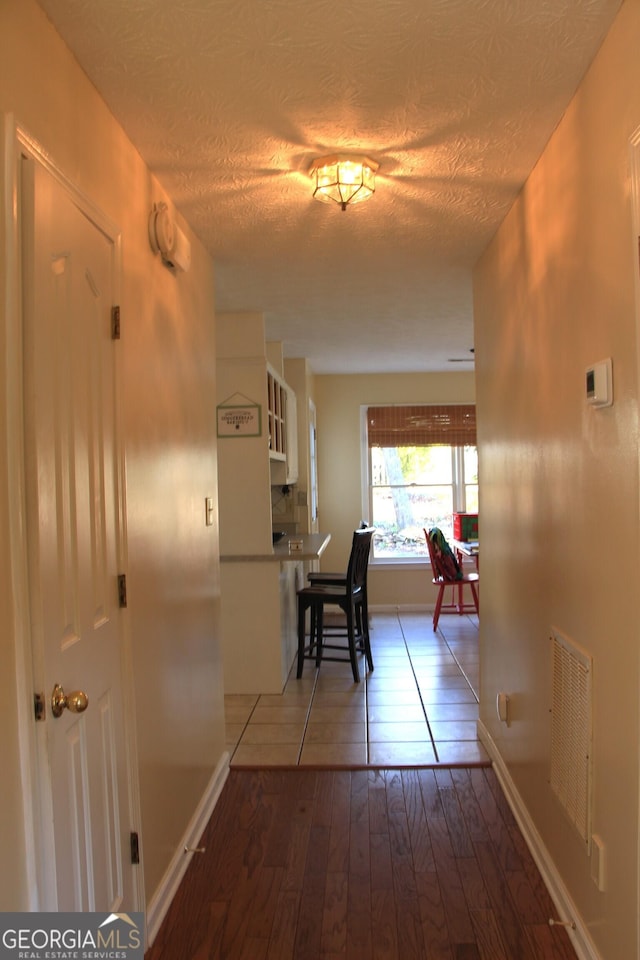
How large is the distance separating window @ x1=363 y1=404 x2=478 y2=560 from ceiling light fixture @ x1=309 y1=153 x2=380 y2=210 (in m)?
4.81

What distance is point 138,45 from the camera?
1.63m

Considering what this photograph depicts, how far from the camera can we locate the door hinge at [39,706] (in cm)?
138

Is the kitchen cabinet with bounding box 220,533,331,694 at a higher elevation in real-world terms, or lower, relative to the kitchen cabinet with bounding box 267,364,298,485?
lower

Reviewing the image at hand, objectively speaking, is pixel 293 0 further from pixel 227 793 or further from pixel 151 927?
pixel 227 793

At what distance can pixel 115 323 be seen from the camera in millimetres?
1882

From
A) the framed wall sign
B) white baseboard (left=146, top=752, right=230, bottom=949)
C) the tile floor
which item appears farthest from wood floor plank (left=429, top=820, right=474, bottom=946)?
the framed wall sign

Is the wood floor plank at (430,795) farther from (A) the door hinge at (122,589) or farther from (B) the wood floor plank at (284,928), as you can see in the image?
(A) the door hinge at (122,589)

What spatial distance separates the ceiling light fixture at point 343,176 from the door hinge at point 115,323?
861mm

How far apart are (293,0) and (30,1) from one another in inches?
22.0

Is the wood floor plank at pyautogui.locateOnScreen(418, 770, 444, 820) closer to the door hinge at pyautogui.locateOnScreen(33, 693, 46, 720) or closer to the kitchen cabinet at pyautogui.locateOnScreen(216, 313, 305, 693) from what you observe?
the kitchen cabinet at pyautogui.locateOnScreen(216, 313, 305, 693)

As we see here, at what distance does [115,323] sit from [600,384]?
1.30 metres

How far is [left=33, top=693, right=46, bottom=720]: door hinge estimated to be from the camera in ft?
4.51

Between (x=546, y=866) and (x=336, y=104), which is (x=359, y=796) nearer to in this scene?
(x=546, y=866)

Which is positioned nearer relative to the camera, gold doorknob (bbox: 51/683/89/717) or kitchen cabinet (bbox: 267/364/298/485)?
gold doorknob (bbox: 51/683/89/717)
